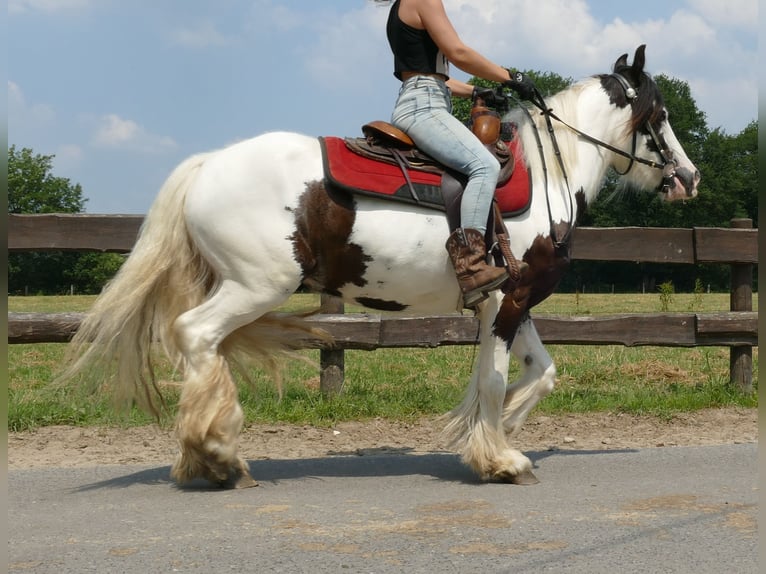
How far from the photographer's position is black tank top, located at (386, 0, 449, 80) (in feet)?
17.6

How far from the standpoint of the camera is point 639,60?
590 centimetres

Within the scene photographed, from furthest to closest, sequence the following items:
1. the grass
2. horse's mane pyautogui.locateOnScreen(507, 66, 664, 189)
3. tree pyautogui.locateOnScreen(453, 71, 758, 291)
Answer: tree pyautogui.locateOnScreen(453, 71, 758, 291)
the grass
horse's mane pyautogui.locateOnScreen(507, 66, 664, 189)

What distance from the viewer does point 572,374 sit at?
1014 cm

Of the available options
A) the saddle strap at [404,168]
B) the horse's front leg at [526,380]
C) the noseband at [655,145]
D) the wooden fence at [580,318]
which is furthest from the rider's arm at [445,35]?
the wooden fence at [580,318]

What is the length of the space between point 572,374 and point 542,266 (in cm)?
499

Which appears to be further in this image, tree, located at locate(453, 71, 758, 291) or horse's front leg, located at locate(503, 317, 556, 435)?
tree, located at locate(453, 71, 758, 291)

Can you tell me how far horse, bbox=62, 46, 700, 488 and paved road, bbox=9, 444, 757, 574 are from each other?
0.37 m

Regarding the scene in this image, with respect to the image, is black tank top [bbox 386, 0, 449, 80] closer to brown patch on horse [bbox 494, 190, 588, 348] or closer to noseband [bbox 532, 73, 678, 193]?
noseband [bbox 532, 73, 678, 193]

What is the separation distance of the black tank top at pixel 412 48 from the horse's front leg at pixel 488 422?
146 centimetres

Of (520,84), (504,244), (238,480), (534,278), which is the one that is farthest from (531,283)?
(238,480)

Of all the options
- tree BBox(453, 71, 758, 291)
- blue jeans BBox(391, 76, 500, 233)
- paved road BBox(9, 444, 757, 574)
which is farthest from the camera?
tree BBox(453, 71, 758, 291)

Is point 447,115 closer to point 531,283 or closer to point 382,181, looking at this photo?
point 382,181

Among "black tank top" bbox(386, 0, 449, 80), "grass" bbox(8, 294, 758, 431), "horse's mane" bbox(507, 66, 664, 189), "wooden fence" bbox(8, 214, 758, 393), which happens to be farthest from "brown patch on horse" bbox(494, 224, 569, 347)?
"wooden fence" bbox(8, 214, 758, 393)

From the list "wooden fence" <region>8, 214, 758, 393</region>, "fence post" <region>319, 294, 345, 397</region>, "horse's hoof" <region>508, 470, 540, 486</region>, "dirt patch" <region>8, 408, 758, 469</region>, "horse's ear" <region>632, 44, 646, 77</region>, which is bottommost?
"dirt patch" <region>8, 408, 758, 469</region>
